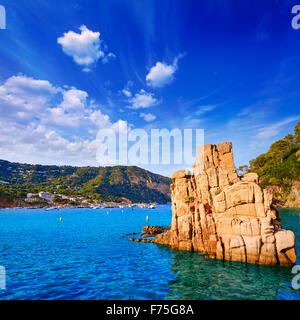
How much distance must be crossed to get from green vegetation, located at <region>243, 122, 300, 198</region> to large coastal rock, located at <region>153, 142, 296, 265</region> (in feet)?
240

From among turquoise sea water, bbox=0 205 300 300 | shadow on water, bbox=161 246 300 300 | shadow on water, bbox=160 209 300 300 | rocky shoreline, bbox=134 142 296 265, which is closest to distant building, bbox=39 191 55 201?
turquoise sea water, bbox=0 205 300 300

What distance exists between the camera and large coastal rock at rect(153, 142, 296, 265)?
76.2 ft

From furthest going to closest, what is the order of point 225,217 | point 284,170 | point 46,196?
point 46,196, point 284,170, point 225,217

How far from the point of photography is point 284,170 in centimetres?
9419

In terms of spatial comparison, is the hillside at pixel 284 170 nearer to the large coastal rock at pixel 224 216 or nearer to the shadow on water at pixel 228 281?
the large coastal rock at pixel 224 216

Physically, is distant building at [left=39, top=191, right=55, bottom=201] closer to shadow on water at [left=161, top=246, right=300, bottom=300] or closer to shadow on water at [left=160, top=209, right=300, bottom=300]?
shadow on water at [left=160, top=209, right=300, bottom=300]

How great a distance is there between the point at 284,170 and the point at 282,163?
7.09m

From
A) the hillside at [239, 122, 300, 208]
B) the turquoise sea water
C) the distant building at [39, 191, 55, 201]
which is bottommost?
the turquoise sea water

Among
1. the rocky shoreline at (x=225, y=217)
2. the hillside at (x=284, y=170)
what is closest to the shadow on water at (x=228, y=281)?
the rocky shoreline at (x=225, y=217)

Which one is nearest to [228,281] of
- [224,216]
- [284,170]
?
[224,216]

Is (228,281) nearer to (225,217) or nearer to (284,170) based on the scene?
(225,217)

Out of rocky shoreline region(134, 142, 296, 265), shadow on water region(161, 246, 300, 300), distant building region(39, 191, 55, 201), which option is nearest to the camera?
shadow on water region(161, 246, 300, 300)

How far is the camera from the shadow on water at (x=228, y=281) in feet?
52.4

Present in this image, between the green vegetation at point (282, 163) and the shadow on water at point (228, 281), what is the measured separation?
82674mm
